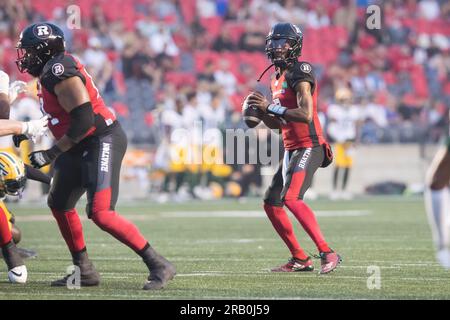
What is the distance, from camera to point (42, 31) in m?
6.90

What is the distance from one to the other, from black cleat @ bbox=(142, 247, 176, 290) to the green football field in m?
0.08

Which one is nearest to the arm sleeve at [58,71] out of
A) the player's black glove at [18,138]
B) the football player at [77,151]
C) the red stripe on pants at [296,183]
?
the football player at [77,151]

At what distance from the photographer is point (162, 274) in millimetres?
6730

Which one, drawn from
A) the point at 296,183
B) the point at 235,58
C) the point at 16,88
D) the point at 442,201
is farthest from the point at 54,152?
the point at 235,58

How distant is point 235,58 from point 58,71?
16.3 m

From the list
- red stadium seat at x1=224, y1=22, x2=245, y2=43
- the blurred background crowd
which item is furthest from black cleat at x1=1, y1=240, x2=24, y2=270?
red stadium seat at x1=224, y1=22, x2=245, y2=43

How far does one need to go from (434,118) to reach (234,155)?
17.5 ft

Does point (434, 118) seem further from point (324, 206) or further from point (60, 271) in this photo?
point (60, 271)

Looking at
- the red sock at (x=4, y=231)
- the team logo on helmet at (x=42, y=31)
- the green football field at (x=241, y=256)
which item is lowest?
the green football field at (x=241, y=256)

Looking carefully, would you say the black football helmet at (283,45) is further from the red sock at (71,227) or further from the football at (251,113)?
the red sock at (71,227)

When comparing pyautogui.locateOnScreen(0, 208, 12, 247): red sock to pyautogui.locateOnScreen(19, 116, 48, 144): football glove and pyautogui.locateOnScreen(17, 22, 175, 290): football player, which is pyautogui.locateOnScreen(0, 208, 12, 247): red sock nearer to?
pyautogui.locateOnScreen(17, 22, 175, 290): football player

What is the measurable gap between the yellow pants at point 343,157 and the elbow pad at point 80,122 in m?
12.9

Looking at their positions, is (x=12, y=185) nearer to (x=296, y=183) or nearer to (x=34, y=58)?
(x=34, y=58)

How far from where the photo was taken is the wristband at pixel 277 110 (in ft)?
25.7
